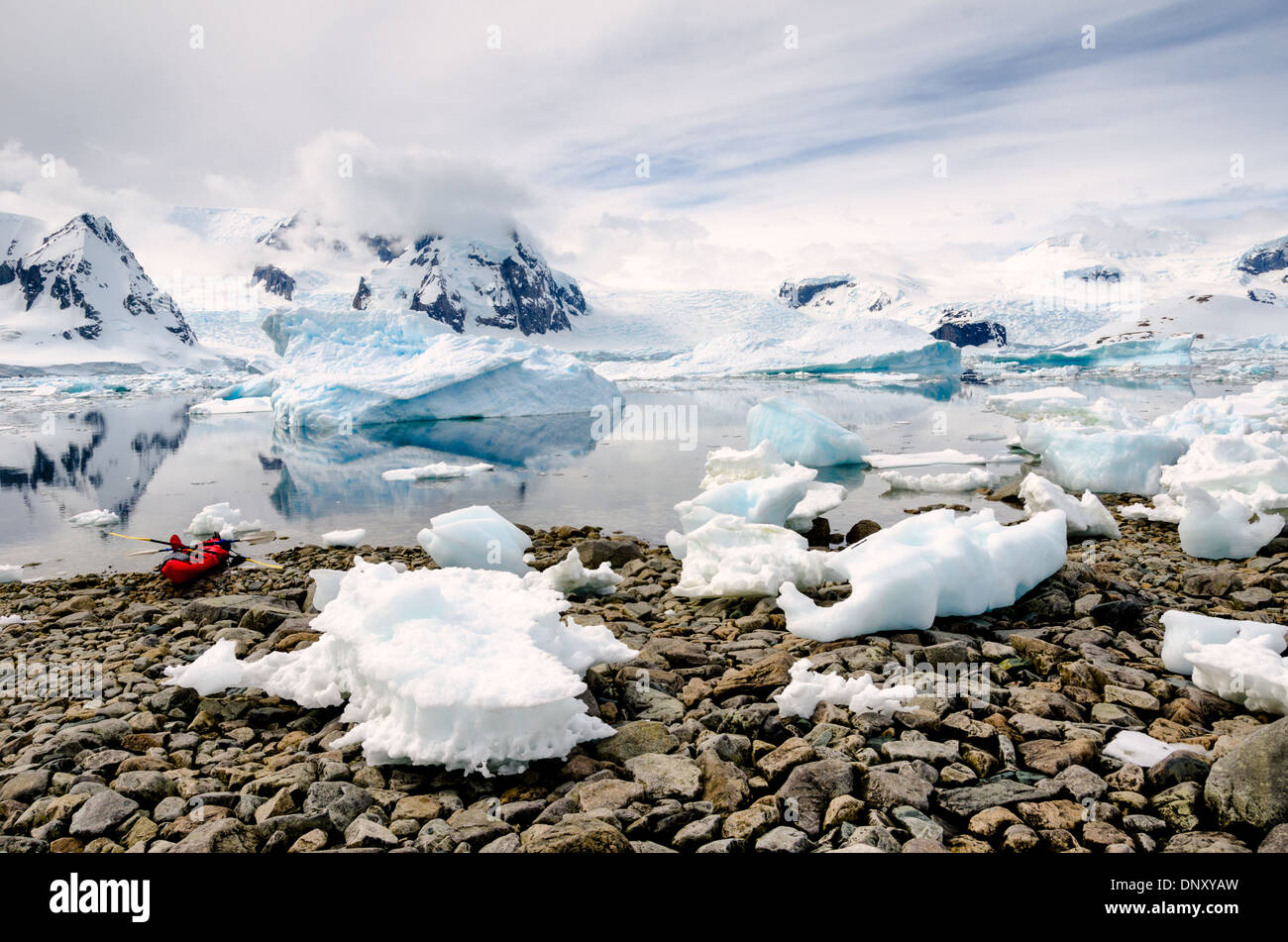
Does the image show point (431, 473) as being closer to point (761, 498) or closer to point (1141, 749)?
point (761, 498)

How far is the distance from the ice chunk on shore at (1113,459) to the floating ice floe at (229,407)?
27387 millimetres

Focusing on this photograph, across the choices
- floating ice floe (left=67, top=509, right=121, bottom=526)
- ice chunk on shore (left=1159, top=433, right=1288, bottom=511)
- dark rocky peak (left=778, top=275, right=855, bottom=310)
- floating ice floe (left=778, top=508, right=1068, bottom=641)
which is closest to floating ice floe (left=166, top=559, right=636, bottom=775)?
floating ice floe (left=778, top=508, right=1068, bottom=641)

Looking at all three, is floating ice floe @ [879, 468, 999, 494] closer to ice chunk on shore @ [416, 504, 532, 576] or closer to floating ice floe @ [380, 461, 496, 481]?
ice chunk on shore @ [416, 504, 532, 576]

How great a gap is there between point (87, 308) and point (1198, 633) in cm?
11370

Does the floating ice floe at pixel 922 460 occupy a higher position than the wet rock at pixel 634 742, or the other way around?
the floating ice floe at pixel 922 460

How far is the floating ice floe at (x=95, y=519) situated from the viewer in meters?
10.4

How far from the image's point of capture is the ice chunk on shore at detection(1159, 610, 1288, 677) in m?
3.60

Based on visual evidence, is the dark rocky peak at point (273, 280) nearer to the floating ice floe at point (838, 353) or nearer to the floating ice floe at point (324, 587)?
the floating ice floe at point (838, 353)

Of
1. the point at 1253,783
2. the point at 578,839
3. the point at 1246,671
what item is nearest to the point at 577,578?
the point at 578,839

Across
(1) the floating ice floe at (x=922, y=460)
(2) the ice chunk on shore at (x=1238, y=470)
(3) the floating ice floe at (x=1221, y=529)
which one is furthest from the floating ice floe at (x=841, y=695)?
(1) the floating ice floe at (x=922, y=460)

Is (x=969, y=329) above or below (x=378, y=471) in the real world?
above

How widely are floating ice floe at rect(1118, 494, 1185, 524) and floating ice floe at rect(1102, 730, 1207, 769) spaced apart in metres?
5.96

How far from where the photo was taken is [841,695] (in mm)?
3344

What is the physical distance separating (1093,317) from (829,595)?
77058 millimetres
